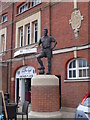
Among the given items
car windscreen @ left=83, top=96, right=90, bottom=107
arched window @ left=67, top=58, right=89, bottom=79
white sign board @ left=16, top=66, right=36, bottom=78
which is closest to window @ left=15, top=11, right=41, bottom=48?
white sign board @ left=16, top=66, right=36, bottom=78

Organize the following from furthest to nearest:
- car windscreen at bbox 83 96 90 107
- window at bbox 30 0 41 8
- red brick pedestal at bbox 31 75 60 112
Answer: window at bbox 30 0 41 8, red brick pedestal at bbox 31 75 60 112, car windscreen at bbox 83 96 90 107

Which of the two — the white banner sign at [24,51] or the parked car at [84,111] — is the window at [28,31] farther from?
the parked car at [84,111]

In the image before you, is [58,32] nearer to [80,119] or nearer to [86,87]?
[86,87]

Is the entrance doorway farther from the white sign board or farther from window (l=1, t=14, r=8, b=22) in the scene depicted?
window (l=1, t=14, r=8, b=22)

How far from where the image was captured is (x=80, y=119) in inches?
287

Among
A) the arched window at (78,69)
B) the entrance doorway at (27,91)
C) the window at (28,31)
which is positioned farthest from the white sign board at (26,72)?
the arched window at (78,69)

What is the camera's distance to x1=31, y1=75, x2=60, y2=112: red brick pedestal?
9867 mm

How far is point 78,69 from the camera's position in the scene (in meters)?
13.5

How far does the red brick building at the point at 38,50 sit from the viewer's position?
13.2 meters

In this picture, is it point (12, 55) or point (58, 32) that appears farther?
point (12, 55)

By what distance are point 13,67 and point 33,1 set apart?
6.11 metres

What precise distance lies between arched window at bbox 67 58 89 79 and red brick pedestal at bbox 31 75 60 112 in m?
3.50

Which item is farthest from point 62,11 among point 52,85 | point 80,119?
point 80,119

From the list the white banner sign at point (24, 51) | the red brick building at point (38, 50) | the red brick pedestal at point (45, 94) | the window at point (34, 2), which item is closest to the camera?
the red brick pedestal at point (45, 94)
